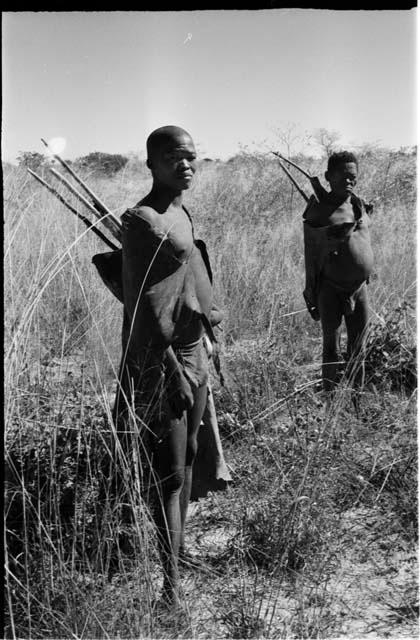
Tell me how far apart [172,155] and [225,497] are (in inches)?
69.3

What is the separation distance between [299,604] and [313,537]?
38 cm

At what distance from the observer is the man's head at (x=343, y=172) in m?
3.94

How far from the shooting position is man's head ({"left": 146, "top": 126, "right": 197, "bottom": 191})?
2.37m

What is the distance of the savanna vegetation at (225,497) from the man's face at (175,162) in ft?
1.28

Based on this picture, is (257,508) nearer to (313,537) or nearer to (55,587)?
(313,537)

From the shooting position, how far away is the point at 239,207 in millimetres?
9352

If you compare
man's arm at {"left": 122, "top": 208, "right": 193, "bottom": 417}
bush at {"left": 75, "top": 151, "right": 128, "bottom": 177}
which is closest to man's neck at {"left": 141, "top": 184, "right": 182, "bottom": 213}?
man's arm at {"left": 122, "top": 208, "right": 193, "bottom": 417}

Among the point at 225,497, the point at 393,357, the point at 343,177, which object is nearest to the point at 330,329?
the point at 393,357

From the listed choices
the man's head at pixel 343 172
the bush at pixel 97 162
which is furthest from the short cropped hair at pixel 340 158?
the bush at pixel 97 162

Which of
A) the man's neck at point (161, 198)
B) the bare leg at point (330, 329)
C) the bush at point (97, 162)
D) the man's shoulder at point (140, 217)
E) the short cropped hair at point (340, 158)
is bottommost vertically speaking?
the bare leg at point (330, 329)

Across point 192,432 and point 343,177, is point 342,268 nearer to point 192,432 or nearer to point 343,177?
point 343,177

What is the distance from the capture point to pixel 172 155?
2.37m

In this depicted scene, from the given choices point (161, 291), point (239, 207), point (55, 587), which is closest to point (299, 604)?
point (55, 587)

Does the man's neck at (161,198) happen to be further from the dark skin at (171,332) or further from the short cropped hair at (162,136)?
the short cropped hair at (162,136)
